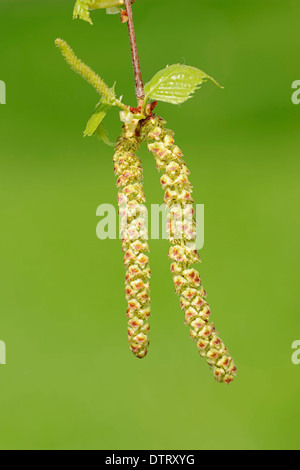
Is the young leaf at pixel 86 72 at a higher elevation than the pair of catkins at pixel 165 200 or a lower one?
higher

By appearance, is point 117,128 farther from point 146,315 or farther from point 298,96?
point 146,315

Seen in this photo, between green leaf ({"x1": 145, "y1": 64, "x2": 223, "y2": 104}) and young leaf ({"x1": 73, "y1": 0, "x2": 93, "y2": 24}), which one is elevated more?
young leaf ({"x1": 73, "y1": 0, "x2": 93, "y2": 24})

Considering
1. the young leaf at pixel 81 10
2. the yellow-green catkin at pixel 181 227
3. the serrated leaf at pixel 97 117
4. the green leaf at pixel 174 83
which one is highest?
the young leaf at pixel 81 10

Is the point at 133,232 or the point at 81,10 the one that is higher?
the point at 81,10

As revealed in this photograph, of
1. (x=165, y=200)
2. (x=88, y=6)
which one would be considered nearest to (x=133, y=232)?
(x=165, y=200)

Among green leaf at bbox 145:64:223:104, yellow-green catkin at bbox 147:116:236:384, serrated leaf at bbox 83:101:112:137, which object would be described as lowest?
yellow-green catkin at bbox 147:116:236:384

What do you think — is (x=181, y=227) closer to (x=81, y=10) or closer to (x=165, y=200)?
(x=165, y=200)
